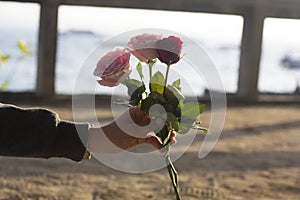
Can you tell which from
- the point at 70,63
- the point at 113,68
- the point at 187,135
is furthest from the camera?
the point at 70,63

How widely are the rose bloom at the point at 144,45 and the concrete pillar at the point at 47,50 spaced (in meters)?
3.47

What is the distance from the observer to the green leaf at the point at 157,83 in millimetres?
1081

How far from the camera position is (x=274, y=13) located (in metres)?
5.03

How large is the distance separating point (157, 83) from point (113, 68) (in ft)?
0.30

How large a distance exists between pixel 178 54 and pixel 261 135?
2775mm

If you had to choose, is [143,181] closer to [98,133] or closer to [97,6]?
[98,133]

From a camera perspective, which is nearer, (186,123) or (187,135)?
(186,123)

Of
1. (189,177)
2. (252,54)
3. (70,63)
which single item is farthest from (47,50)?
(189,177)

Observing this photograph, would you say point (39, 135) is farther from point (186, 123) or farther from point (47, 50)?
point (47, 50)

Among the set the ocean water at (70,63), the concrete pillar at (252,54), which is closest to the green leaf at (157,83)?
the ocean water at (70,63)

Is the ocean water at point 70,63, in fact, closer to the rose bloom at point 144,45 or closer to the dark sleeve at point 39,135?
the dark sleeve at point 39,135

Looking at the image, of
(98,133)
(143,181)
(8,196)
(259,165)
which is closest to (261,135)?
(259,165)

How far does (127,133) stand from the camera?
3.81ft

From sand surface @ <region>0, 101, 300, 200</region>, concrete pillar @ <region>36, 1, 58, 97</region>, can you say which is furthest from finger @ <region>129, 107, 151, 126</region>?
concrete pillar @ <region>36, 1, 58, 97</region>
